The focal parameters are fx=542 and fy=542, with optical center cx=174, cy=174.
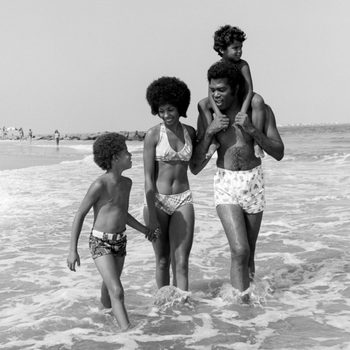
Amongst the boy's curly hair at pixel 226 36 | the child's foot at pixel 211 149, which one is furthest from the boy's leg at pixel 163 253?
the boy's curly hair at pixel 226 36

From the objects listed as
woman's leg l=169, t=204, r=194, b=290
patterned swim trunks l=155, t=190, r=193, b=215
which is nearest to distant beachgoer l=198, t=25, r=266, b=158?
patterned swim trunks l=155, t=190, r=193, b=215

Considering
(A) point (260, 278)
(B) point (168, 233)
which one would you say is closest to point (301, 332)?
(B) point (168, 233)

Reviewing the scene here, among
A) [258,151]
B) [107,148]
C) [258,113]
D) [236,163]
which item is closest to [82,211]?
[107,148]

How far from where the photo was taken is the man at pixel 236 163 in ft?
15.1

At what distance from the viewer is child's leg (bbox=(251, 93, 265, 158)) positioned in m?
4.69

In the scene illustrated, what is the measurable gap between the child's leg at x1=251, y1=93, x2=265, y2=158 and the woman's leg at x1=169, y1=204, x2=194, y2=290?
2.53 ft

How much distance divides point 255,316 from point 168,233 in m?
1.03

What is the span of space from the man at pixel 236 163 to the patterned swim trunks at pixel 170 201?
1.03 ft

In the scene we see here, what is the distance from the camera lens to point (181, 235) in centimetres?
463

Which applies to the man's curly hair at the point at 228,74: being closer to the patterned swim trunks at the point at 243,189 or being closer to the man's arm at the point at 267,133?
the man's arm at the point at 267,133

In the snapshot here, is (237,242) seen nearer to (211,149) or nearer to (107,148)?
(211,149)

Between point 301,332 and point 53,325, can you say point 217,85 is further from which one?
point 53,325

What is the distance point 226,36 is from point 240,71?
32 centimetres

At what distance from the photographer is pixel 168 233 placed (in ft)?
15.6
